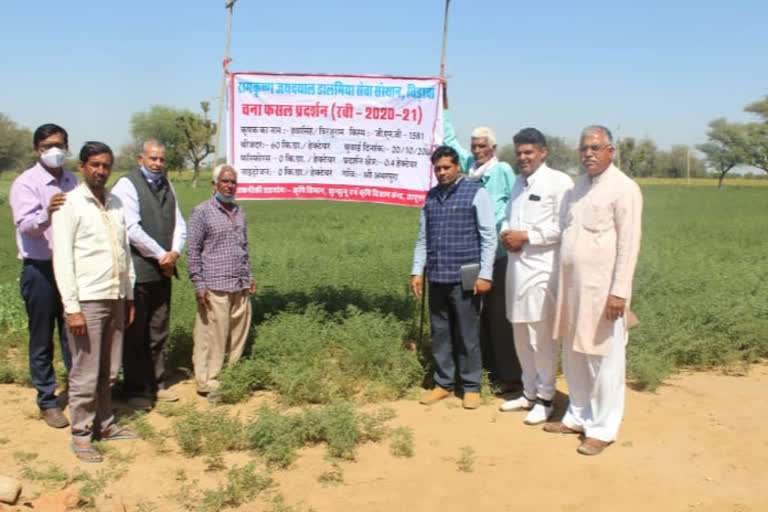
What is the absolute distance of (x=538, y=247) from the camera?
15.4 feet

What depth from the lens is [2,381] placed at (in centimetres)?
564

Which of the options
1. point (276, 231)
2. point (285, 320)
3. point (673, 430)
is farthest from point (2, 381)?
point (276, 231)

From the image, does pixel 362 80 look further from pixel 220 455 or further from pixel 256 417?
pixel 220 455

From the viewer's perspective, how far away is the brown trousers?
5.27m

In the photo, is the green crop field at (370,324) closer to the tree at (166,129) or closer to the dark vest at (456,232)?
the dark vest at (456,232)

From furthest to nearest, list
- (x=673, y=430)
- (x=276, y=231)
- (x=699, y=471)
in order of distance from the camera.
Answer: (x=276, y=231) < (x=673, y=430) < (x=699, y=471)

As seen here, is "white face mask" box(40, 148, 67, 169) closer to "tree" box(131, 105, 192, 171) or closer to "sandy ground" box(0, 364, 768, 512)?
"sandy ground" box(0, 364, 768, 512)

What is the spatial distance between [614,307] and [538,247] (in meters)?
0.76

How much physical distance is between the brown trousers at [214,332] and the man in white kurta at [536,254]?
7.34ft

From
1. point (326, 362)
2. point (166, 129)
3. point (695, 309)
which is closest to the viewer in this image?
point (326, 362)

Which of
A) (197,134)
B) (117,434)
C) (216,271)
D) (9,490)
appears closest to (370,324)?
(216,271)

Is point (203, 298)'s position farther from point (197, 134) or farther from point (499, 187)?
point (197, 134)

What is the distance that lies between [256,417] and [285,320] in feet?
4.54

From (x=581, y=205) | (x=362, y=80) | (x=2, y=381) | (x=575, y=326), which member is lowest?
(x=2, y=381)
